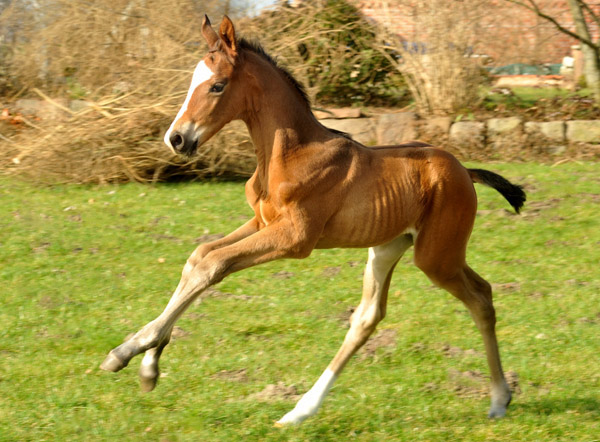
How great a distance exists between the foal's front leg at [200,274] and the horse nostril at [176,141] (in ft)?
1.81

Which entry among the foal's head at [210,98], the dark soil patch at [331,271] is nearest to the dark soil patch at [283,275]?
the dark soil patch at [331,271]

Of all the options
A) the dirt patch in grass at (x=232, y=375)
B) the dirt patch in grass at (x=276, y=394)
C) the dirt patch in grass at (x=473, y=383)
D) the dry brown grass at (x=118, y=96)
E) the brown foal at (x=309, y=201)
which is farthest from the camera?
the dry brown grass at (x=118, y=96)

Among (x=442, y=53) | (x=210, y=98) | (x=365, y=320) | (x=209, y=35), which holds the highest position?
(x=209, y=35)

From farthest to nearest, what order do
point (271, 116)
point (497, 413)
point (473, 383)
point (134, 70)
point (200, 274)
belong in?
point (134, 70) < point (473, 383) < point (497, 413) < point (271, 116) < point (200, 274)

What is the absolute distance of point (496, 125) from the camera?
11.7 metres

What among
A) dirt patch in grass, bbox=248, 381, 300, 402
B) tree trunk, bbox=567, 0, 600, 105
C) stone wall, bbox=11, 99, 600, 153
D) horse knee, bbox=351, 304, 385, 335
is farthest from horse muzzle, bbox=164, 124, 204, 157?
tree trunk, bbox=567, 0, 600, 105

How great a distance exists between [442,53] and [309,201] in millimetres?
8260

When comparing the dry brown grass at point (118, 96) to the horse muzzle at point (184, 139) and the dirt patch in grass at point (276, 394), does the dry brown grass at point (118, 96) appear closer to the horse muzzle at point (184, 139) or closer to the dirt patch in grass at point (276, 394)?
the dirt patch in grass at point (276, 394)

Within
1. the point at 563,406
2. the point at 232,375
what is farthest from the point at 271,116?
the point at 563,406

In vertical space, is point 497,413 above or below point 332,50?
below

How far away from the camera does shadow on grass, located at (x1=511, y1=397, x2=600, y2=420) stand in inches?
195

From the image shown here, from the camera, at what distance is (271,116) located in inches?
177

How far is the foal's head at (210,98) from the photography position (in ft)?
14.1

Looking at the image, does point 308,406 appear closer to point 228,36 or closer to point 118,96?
point 228,36
